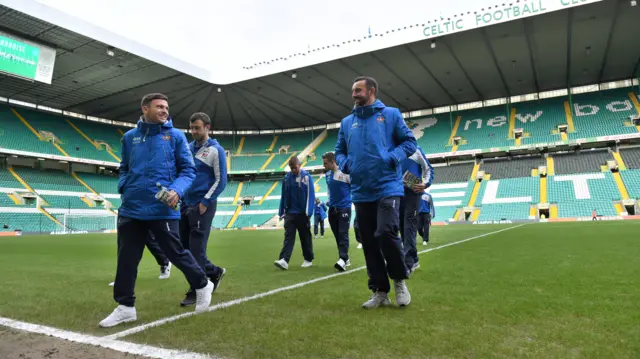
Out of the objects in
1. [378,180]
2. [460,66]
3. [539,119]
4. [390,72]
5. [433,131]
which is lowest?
[378,180]

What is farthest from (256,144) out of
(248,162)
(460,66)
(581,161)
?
(581,161)

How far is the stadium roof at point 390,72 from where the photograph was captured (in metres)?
21.6

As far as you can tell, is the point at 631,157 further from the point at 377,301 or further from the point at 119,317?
the point at 119,317

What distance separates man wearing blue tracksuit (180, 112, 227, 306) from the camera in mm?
4117

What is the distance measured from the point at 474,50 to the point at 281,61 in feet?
39.7

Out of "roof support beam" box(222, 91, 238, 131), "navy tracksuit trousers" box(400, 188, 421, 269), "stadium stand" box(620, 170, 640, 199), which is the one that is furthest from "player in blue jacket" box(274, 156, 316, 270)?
"roof support beam" box(222, 91, 238, 131)

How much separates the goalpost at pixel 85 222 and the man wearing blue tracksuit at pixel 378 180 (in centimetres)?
2743

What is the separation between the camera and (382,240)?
3271mm

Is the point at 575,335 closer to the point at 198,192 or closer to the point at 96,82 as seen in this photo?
the point at 198,192

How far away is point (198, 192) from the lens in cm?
425

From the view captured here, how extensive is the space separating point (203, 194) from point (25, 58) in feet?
67.8

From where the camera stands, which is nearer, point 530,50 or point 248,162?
point 530,50

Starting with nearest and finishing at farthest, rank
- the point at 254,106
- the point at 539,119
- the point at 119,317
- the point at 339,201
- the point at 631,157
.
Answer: the point at 119,317 → the point at 339,201 → the point at 631,157 → the point at 539,119 → the point at 254,106

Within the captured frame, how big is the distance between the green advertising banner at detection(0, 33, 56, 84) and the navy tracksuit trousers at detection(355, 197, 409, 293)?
21.5m
